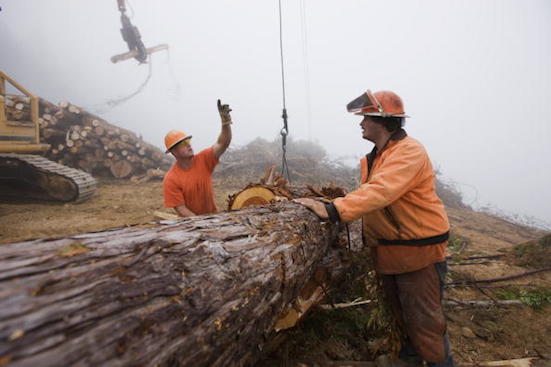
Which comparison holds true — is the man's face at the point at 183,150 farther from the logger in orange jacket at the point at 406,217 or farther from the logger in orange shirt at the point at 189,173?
the logger in orange jacket at the point at 406,217

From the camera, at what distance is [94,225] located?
5531 millimetres

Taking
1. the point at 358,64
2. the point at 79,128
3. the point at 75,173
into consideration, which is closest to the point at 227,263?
the point at 75,173

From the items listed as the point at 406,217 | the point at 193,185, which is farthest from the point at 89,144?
the point at 406,217

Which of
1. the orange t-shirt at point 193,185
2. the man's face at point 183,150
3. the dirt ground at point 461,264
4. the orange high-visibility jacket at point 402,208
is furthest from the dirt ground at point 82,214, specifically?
the orange high-visibility jacket at point 402,208

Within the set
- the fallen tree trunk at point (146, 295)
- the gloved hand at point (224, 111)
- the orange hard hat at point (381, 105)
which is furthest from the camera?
the gloved hand at point (224, 111)

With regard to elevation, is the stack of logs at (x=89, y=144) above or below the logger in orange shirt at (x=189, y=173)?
above

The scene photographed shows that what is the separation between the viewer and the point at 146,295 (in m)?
0.97

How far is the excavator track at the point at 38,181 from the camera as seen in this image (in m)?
6.49

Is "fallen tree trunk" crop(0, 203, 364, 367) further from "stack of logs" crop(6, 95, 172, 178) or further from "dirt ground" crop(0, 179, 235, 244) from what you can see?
"stack of logs" crop(6, 95, 172, 178)

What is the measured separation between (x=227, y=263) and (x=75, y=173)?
25.3ft

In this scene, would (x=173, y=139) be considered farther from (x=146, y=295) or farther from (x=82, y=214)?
(x=82, y=214)

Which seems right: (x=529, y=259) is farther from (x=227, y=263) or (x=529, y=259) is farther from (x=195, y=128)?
(x=195, y=128)

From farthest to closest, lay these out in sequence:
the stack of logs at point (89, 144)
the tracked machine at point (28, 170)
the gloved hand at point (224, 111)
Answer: the stack of logs at point (89, 144), the tracked machine at point (28, 170), the gloved hand at point (224, 111)

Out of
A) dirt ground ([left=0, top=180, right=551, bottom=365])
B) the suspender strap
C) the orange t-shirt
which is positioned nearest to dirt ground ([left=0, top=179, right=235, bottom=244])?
dirt ground ([left=0, top=180, right=551, bottom=365])
